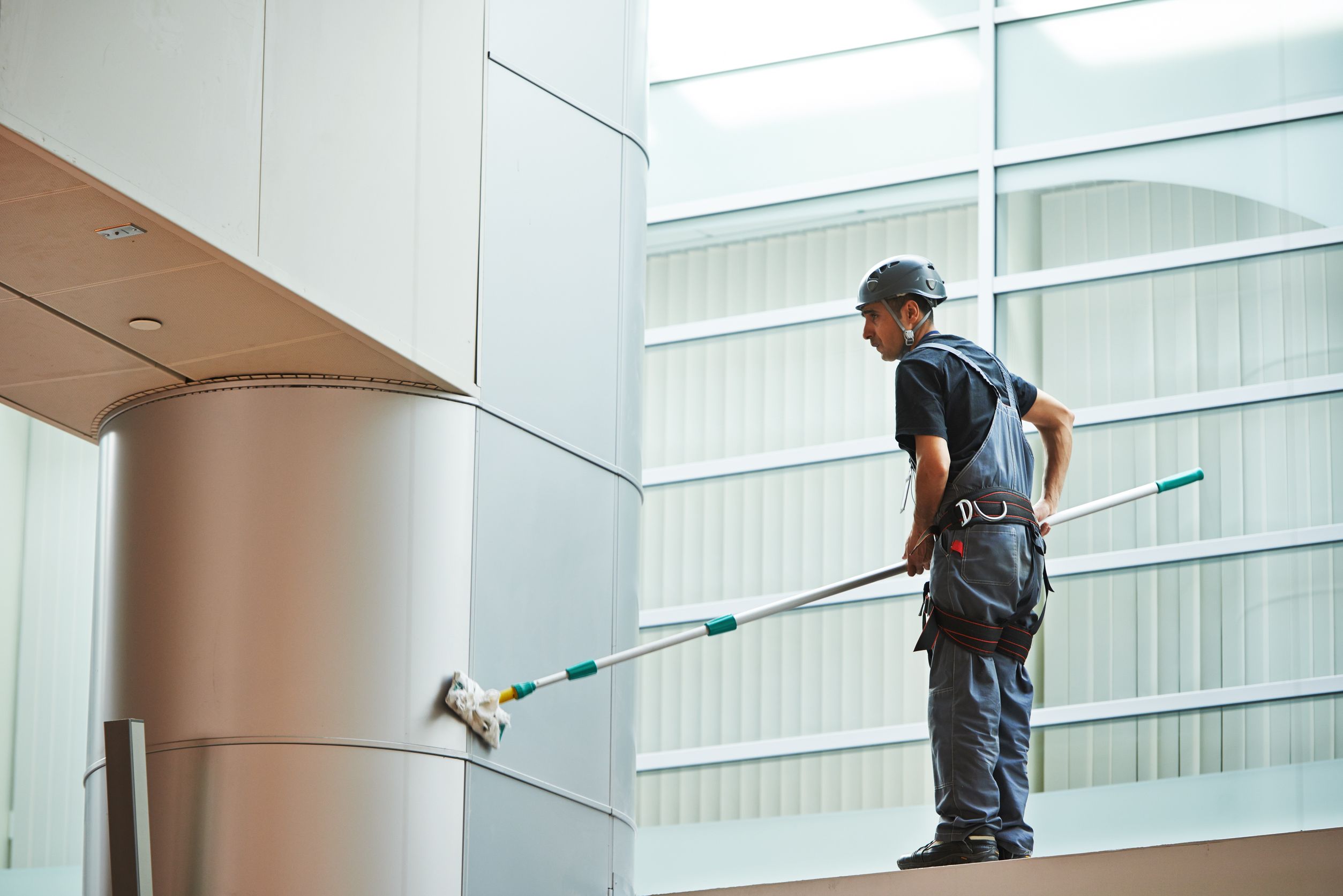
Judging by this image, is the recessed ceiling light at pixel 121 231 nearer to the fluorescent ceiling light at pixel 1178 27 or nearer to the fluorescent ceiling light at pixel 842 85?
the fluorescent ceiling light at pixel 842 85

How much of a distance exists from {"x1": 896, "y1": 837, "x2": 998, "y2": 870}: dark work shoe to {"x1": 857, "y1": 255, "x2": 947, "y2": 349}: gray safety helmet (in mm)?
1933

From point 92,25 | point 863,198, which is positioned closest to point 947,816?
point 92,25

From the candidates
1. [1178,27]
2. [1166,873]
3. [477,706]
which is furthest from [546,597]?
[1178,27]

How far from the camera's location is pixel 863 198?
40.3 ft

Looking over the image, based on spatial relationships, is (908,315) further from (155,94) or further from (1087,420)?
(1087,420)

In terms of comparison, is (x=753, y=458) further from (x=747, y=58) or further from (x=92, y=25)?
(x=92, y=25)

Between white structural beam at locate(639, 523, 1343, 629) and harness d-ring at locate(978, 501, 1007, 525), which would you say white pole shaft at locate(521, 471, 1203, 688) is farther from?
white structural beam at locate(639, 523, 1343, 629)

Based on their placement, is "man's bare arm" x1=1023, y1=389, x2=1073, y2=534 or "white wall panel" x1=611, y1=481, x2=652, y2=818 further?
"white wall panel" x1=611, y1=481, x2=652, y2=818

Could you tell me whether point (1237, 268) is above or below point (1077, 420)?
above

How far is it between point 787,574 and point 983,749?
20.4 feet

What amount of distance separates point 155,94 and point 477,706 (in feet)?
8.79

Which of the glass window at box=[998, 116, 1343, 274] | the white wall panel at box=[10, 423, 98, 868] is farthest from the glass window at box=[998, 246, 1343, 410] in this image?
the white wall panel at box=[10, 423, 98, 868]

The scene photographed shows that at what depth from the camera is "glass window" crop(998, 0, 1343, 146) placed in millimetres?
10945

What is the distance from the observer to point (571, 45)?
8.23 m
